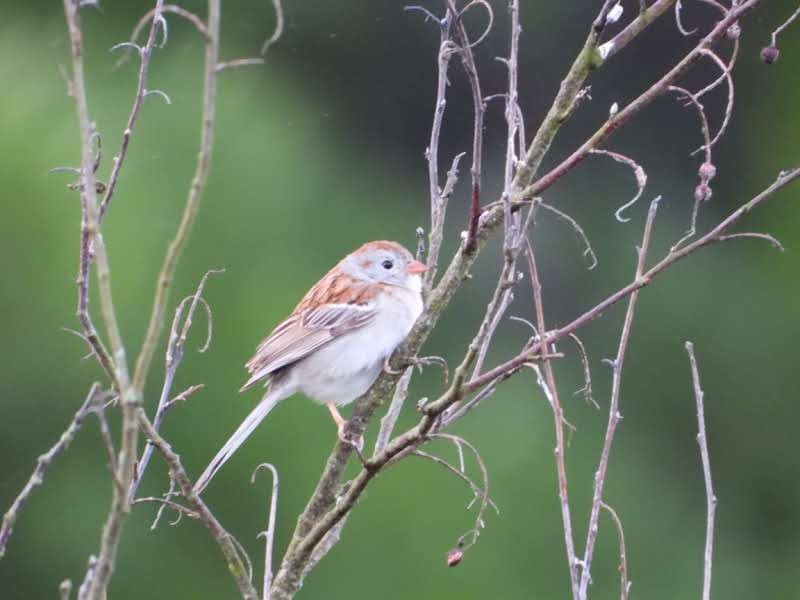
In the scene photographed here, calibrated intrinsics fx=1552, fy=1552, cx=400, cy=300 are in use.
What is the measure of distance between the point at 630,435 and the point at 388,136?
2.30m

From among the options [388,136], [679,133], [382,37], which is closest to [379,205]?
[388,136]

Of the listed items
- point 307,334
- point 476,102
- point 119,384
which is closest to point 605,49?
point 476,102

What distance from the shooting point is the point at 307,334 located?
153 inches

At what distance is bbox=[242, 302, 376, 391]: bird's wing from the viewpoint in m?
3.80

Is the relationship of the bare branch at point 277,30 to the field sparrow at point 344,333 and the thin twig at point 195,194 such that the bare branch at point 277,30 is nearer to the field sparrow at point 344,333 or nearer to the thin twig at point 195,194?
the thin twig at point 195,194

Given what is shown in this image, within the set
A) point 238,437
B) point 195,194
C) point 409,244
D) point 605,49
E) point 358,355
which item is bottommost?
point 409,244

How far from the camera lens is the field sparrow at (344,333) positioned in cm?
363

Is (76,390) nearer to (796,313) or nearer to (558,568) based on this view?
(558,568)

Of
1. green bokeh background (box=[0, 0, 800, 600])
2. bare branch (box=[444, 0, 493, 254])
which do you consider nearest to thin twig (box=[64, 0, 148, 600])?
bare branch (box=[444, 0, 493, 254])

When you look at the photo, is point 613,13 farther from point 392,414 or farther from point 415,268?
point 415,268

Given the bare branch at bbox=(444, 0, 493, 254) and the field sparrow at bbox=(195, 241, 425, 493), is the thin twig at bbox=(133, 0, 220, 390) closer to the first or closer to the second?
the bare branch at bbox=(444, 0, 493, 254)

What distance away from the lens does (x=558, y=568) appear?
760 centimetres

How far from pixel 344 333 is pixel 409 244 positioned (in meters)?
4.37

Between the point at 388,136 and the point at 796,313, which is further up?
the point at 388,136
